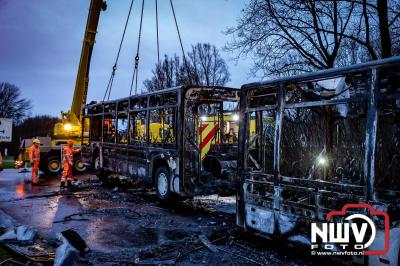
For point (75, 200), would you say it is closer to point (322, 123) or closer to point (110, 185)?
point (110, 185)

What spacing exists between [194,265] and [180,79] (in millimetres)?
29739

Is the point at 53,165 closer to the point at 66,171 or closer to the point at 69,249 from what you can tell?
the point at 66,171

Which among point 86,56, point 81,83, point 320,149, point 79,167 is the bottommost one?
point 79,167

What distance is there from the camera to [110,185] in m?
12.9

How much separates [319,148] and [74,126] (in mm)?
13922

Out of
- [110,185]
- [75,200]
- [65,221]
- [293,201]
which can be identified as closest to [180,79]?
[110,185]

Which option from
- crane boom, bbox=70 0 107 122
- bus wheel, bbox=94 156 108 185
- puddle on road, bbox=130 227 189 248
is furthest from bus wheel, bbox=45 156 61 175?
puddle on road, bbox=130 227 189 248

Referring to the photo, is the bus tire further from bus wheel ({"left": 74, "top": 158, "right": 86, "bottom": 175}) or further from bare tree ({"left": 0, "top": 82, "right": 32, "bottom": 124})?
bare tree ({"left": 0, "top": 82, "right": 32, "bottom": 124})

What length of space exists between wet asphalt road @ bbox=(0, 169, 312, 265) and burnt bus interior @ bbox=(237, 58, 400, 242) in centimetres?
49

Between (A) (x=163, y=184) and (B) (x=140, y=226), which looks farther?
(A) (x=163, y=184)

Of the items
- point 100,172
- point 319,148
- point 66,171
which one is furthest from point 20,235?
point 100,172

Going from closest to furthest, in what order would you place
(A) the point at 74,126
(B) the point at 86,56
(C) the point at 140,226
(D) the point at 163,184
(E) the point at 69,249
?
(E) the point at 69,249 < (C) the point at 140,226 < (D) the point at 163,184 < (B) the point at 86,56 < (A) the point at 74,126

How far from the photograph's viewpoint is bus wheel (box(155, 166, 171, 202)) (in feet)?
29.5

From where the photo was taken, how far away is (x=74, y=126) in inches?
673
